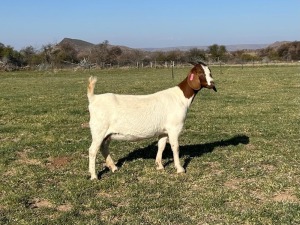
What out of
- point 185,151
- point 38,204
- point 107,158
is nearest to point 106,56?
point 185,151

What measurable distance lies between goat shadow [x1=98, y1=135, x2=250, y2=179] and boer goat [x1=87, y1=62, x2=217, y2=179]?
37.9 inches

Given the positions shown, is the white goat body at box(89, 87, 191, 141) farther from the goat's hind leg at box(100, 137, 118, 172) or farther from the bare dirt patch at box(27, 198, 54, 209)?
the bare dirt patch at box(27, 198, 54, 209)

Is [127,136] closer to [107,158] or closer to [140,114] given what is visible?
[140,114]

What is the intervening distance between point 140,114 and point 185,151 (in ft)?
9.24

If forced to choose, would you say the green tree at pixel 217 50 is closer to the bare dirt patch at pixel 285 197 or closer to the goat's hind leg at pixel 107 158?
the goat's hind leg at pixel 107 158

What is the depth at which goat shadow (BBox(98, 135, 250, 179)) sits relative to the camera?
1055 centimetres

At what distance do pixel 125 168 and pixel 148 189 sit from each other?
5.28 ft

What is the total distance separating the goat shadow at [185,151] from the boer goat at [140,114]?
963 mm

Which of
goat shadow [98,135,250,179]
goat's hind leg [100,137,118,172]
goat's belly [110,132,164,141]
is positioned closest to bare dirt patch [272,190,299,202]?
goat shadow [98,135,250,179]

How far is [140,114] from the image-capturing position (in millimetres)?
9039

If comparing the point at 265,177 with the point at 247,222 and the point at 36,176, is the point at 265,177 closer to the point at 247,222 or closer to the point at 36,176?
the point at 247,222

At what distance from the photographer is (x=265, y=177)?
8.87m

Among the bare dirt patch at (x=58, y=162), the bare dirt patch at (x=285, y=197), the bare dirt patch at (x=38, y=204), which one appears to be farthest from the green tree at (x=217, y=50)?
the bare dirt patch at (x=38, y=204)

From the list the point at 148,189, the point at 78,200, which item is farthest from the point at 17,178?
the point at 148,189
